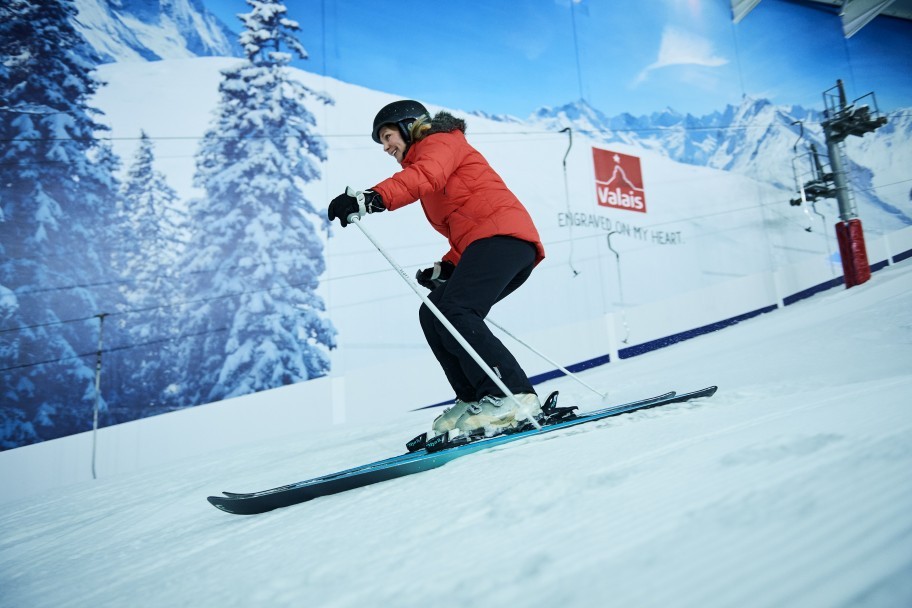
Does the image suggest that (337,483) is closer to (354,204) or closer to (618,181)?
(354,204)

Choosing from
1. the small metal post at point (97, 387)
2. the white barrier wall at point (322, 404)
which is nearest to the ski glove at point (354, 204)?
the white barrier wall at point (322, 404)

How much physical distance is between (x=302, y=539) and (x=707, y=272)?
24.7 ft

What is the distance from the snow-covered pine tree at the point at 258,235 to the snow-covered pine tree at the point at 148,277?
0.17 meters

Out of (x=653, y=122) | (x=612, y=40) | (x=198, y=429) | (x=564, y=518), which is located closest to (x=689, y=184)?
(x=653, y=122)

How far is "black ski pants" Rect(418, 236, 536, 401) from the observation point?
1.49 metres

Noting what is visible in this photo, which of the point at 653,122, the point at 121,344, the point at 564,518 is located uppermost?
the point at 653,122

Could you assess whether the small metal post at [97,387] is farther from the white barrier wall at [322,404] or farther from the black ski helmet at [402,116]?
the black ski helmet at [402,116]

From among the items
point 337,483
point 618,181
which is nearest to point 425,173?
point 337,483

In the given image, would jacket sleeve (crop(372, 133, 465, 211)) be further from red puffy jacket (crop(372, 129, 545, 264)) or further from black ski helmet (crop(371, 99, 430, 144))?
black ski helmet (crop(371, 99, 430, 144))

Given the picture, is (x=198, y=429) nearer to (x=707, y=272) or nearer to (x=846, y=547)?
(x=846, y=547)

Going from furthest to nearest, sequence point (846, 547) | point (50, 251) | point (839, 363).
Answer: point (50, 251)
point (839, 363)
point (846, 547)

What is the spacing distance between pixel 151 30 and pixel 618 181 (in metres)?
6.09

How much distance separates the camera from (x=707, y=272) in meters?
7.08

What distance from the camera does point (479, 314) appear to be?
5.03ft
